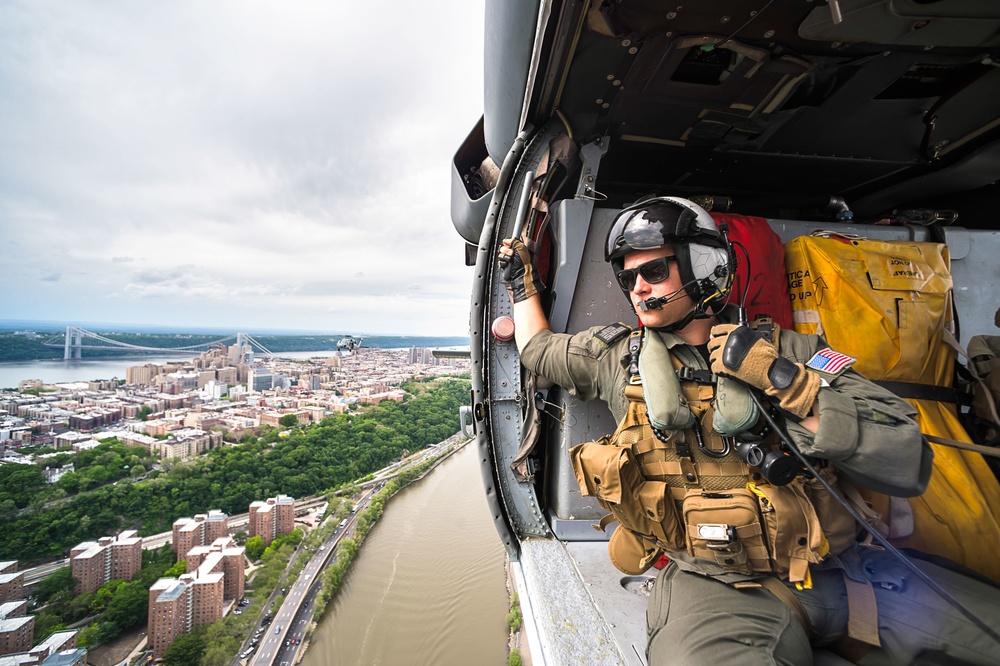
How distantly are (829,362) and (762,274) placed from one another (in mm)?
611

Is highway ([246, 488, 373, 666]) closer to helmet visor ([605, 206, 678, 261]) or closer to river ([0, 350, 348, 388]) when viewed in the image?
helmet visor ([605, 206, 678, 261])

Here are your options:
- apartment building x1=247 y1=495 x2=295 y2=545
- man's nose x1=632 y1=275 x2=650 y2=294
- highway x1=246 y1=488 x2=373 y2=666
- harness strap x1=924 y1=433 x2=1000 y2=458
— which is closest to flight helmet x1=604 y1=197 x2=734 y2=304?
man's nose x1=632 y1=275 x2=650 y2=294

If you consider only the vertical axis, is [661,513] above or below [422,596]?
above

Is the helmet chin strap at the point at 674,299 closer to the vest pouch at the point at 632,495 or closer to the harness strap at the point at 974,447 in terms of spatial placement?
the vest pouch at the point at 632,495

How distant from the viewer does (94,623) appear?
10758 mm

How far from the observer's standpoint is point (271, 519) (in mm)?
14992

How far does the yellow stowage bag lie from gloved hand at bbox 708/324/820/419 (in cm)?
65

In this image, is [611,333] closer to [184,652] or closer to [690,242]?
[690,242]

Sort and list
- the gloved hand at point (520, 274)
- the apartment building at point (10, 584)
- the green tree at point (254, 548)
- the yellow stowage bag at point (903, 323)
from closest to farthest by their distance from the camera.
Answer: the yellow stowage bag at point (903, 323)
the gloved hand at point (520, 274)
the apartment building at point (10, 584)
the green tree at point (254, 548)

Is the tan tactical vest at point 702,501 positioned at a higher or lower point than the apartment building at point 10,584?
higher

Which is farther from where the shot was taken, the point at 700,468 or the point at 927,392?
the point at 927,392

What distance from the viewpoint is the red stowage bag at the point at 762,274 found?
63.6 inches

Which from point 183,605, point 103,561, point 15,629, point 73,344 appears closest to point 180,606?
point 183,605

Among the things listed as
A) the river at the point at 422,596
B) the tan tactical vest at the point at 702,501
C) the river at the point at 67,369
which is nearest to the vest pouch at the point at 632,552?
the tan tactical vest at the point at 702,501
